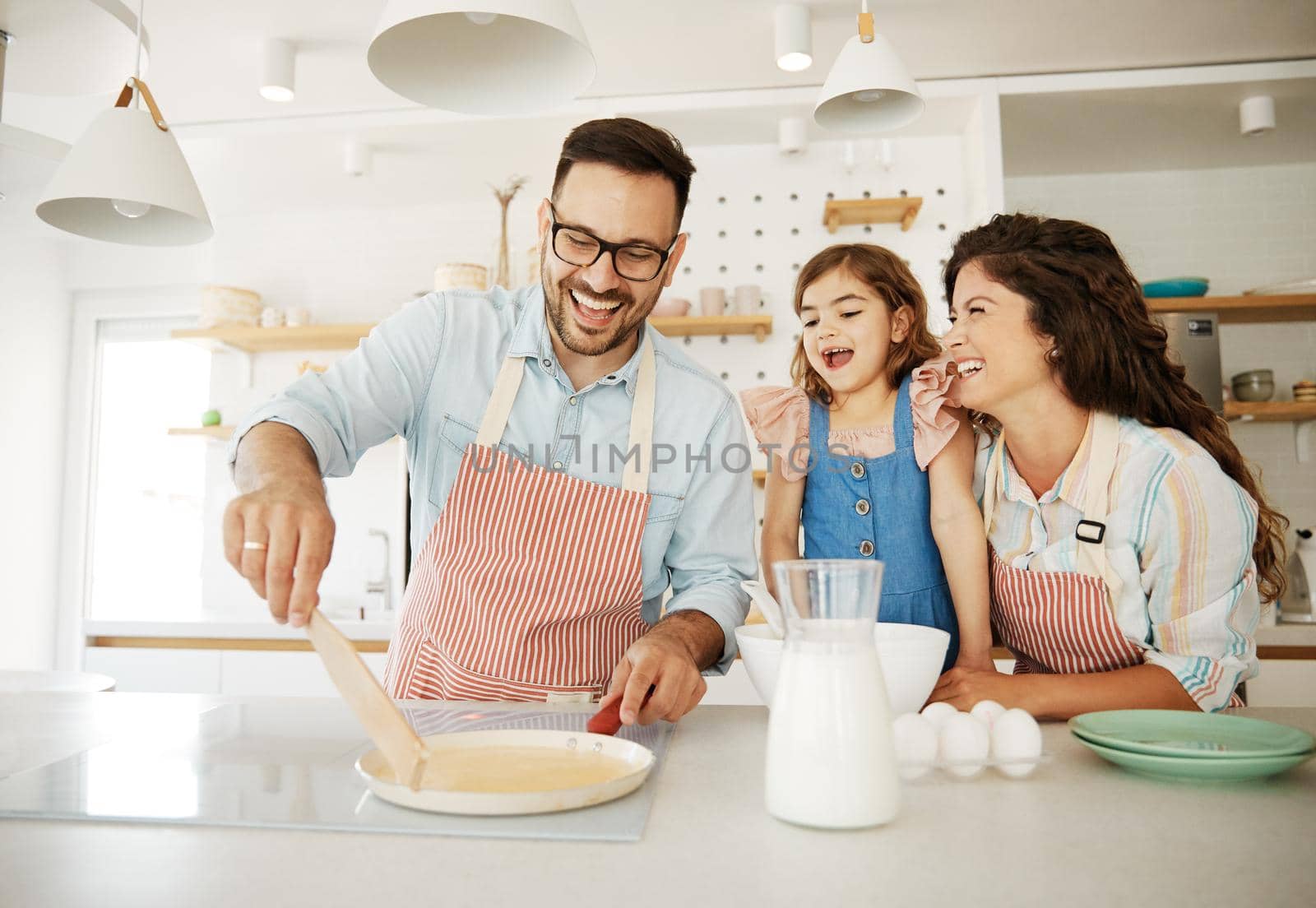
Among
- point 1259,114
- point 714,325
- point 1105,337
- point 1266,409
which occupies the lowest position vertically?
point 1105,337

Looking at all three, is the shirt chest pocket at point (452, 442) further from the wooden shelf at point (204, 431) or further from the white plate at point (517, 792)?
the wooden shelf at point (204, 431)

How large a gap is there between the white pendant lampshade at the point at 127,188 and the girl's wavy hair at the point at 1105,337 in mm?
1588

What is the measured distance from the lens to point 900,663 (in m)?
Result: 1.00

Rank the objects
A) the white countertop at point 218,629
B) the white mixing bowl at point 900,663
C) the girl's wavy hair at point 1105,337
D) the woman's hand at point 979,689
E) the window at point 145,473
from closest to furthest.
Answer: the white mixing bowl at point 900,663 → the woman's hand at point 979,689 → the girl's wavy hair at point 1105,337 → the white countertop at point 218,629 → the window at point 145,473

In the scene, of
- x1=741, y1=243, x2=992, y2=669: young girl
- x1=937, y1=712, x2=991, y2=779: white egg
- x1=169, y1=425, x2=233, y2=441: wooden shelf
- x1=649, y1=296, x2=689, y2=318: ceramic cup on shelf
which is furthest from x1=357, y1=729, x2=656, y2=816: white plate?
x1=169, y1=425, x2=233, y2=441: wooden shelf

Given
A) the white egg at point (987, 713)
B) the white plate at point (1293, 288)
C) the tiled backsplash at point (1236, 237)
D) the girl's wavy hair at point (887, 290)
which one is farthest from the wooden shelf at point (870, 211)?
the white egg at point (987, 713)

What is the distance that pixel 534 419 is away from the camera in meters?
1.67

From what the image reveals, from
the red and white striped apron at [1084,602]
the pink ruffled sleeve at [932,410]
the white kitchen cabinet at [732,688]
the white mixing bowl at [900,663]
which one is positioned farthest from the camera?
the white kitchen cabinet at [732,688]

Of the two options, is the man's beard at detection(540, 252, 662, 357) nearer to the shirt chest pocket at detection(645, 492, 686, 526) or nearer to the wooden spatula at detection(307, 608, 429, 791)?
the shirt chest pocket at detection(645, 492, 686, 526)

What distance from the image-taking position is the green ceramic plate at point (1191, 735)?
2.75 ft

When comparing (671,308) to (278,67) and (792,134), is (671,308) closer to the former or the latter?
(792,134)

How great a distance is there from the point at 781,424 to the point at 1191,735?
1.11 metres

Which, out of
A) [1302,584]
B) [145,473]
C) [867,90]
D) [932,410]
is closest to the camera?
[932,410]

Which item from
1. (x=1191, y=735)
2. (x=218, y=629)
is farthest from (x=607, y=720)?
(x=218, y=629)
